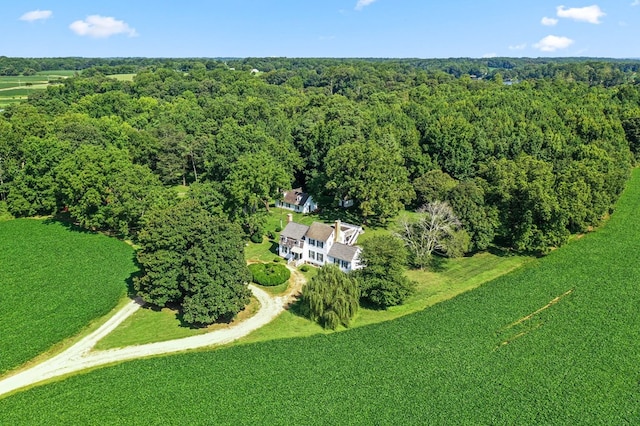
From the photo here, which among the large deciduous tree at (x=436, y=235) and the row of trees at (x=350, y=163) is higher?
the row of trees at (x=350, y=163)

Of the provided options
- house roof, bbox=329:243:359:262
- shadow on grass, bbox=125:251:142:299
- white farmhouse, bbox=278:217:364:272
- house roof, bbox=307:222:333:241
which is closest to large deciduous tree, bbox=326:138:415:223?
white farmhouse, bbox=278:217:364:272

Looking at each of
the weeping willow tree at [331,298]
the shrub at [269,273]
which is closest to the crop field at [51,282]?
the shrub at [269,273]

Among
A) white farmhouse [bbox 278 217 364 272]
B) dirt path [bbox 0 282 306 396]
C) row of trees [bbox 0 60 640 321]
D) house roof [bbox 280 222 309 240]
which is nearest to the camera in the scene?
dirt path [bbox 0 282 306 396]

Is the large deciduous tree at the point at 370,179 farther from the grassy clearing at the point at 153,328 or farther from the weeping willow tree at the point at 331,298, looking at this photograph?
the grassy clearing at the point at 153,328

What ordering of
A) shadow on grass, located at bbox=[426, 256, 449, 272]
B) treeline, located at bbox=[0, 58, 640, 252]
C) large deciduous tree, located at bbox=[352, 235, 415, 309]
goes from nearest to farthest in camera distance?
large deciduous tree, located at bbox=[352, 235, 415, 309] < shadow on grass, located at bbox=[426, 256, 449, 272] < treeline, located at bbox=[0, 58, 640, 252]

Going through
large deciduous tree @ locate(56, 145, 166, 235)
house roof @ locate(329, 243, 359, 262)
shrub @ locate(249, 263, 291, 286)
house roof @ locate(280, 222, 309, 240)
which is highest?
large deciduous tree @ locate(56, 145, 166, 235)

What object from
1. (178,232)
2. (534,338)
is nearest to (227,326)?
(178,232)

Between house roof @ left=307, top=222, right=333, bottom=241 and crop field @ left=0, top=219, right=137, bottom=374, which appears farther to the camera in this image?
house roof @ left=307, top=222, right=333, bottom=241

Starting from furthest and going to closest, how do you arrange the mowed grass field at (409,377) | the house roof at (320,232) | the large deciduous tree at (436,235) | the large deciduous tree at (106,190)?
the large deciduous tree at (106,190)
the house roof at (320,232)
the large deciduous tree at (436,235)
the mowed grass field at (409,377)

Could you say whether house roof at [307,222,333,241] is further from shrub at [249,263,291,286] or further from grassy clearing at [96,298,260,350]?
grassy clearing at [96,298,260,350]

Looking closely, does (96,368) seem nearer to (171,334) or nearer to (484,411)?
(171,334)

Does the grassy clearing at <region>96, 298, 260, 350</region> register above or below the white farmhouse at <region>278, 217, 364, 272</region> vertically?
below
